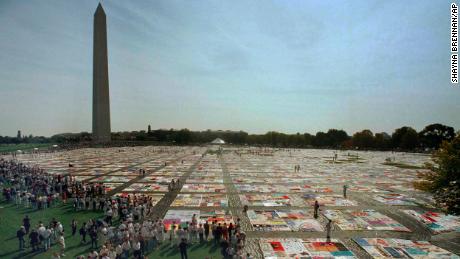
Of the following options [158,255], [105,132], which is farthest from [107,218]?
[105,132]

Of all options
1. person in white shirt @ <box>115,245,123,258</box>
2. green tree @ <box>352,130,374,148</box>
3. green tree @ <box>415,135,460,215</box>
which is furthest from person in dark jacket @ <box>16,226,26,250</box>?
green tree @ <box>352,130,374,148</box>

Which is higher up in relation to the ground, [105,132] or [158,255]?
[105,132]

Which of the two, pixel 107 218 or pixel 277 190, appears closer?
pixel 107 218

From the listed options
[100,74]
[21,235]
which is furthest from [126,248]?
[100,74]

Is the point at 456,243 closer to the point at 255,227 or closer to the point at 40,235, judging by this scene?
the point at 255,227

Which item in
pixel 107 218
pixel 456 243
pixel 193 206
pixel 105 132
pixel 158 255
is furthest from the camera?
pixel 105 132

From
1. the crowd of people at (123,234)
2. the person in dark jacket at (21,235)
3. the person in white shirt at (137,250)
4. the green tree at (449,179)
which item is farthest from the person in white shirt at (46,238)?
the green tree at (449,179)
